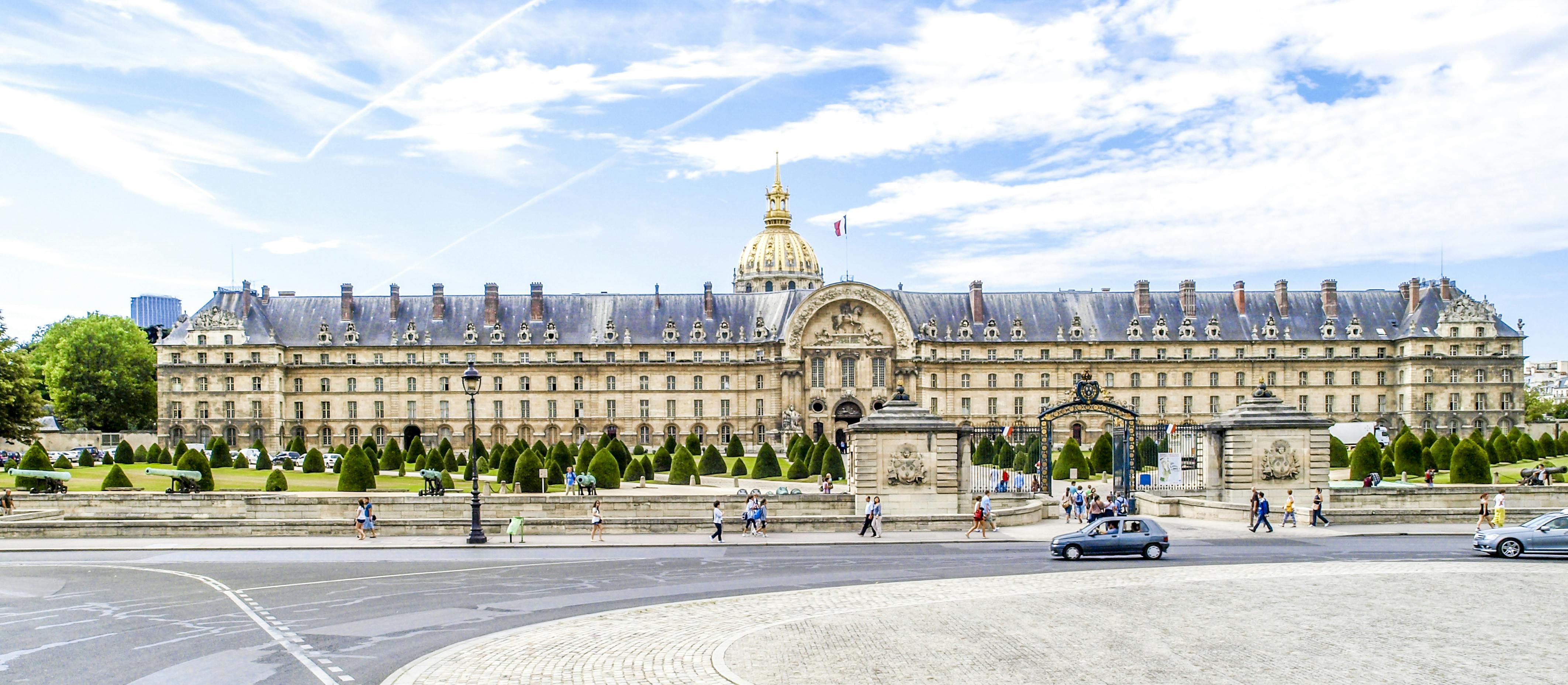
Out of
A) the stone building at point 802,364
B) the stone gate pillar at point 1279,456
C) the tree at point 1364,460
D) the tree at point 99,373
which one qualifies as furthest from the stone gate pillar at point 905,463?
the tree at point 99,373

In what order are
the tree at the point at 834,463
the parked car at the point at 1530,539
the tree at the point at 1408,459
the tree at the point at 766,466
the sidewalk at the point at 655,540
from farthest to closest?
the tree at the point at 766,466, the tree at the point at 834,463, the tree at the point at 1408,459, the sidewalk at the point at 655,540, the parked car at the point at 1530,539

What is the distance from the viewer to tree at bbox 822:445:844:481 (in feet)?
184

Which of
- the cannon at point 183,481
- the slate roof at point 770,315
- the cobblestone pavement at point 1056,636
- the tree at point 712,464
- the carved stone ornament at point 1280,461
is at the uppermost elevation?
the slate roof at point 770,315

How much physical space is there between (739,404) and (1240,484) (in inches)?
2285

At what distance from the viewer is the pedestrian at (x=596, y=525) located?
30.5 metres

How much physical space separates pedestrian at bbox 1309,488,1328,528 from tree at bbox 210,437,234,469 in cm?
5141

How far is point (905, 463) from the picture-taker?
A: 3450 cm

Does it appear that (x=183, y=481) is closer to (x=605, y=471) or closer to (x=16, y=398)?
(x=605, y=471)

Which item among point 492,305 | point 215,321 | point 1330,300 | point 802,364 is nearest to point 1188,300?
point 1330,300

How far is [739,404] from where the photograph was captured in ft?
300

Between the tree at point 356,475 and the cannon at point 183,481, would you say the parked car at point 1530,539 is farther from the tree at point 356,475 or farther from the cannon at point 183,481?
the cannon at point 183,481

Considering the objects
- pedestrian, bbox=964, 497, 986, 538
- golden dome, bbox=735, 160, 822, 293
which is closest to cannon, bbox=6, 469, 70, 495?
pedestrian, bbox=964, 497, 986, 538

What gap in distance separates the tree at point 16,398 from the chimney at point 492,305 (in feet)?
111

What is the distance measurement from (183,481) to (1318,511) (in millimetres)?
38889
